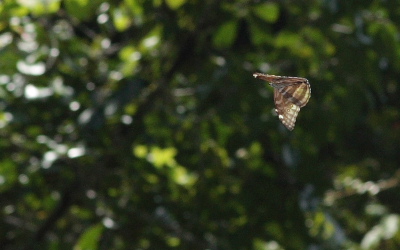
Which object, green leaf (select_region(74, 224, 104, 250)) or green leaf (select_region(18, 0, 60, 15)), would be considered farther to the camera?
green leaf (select_region(74, 224, 104, 250))

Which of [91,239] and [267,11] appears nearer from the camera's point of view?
[267,11]

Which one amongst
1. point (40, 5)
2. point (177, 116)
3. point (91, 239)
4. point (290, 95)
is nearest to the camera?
point (290, 95)

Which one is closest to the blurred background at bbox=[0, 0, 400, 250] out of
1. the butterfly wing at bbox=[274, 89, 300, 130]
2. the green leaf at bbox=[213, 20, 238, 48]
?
the green leaf at bbox=[213, 20, 238, 48]

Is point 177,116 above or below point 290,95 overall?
below

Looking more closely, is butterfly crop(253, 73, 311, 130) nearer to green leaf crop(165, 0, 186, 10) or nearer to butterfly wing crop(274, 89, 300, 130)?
butterfly wing crop(274, 89, 300, 130)

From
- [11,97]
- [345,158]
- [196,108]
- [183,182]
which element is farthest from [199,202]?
[345,158]

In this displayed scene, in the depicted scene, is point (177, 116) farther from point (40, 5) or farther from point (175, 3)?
point (40, 5)

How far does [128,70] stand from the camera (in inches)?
90.8

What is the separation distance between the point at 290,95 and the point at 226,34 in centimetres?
165

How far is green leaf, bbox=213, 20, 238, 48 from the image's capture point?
2248 millimetres

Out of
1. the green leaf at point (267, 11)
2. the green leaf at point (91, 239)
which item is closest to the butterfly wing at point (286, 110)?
the green leaf at point (267, 11)

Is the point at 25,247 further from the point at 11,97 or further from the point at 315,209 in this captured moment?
the point at 315,209

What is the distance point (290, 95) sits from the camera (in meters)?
0.63

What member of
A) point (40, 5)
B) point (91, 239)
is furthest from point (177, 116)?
point (40, 5)
